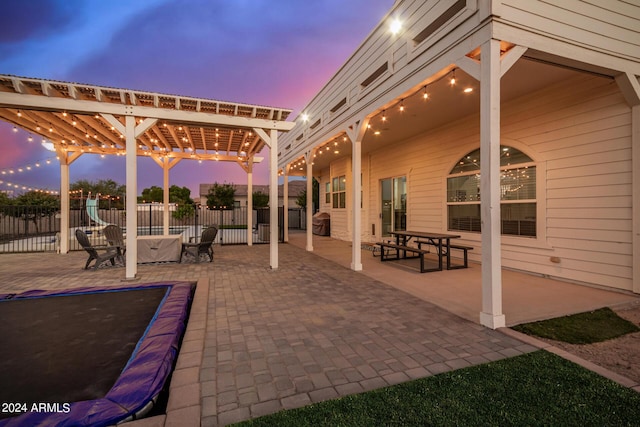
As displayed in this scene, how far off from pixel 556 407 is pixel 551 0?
490 cm

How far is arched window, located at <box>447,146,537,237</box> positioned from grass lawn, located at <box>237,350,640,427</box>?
445 centimetres

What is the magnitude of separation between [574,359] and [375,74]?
621 cm

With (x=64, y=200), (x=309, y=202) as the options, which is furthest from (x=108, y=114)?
(x=309, y=202)

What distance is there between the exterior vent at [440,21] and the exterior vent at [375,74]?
3.14 ft

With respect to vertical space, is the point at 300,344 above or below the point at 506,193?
below

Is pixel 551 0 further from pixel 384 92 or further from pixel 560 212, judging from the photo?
pixel 560 212

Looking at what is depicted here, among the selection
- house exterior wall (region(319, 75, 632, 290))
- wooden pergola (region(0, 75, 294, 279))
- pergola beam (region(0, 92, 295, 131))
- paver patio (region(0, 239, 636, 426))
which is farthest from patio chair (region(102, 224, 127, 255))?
house exterior wall (region(319, 75, 632, 290))

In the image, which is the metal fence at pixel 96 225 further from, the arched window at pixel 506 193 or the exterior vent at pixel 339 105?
the arched window at pixel 506 193

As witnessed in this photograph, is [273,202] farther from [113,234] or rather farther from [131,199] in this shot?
[113,234]

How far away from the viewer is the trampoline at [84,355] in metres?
1.78

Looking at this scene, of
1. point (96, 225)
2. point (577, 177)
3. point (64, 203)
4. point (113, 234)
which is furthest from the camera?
point (96, 225)

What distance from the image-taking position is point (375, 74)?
6.64 m

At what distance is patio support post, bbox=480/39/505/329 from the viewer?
322cm

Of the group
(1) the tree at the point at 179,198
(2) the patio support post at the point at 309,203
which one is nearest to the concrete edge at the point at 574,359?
(2) the patio support post at the point at 309,203
